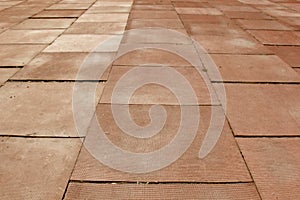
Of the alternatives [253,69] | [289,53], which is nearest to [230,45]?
[289,53]

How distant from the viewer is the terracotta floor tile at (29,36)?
8625mm

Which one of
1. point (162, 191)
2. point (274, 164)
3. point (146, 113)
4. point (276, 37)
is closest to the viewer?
point (162, 191)

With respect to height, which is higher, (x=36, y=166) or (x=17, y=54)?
(x=17, y=54)

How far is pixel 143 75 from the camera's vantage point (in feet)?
20.6

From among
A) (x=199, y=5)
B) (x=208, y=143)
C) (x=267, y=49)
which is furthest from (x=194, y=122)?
(x=199, y=5)

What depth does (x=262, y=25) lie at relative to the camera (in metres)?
10.7

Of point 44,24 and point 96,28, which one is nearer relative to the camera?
point 96,28

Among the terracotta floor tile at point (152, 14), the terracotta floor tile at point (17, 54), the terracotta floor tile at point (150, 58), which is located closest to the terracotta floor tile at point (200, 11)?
the terracotta floor tile at point (152, 14)

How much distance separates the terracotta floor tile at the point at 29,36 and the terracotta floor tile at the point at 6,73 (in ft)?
7.00

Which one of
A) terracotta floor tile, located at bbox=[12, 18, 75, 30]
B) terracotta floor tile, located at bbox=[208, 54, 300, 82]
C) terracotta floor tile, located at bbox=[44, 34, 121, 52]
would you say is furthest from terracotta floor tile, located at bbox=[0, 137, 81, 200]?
terracotta floor tile, located at bbox=[12, 18, 75, 30]

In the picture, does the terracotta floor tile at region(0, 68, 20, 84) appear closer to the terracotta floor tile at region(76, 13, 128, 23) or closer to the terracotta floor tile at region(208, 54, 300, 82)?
the terracotta floor tile at region(208, 54, 300, 82)

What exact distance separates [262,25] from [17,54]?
770 cm

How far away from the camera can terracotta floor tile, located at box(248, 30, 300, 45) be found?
884 cm

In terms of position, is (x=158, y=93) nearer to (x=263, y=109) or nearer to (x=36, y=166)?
(x=263, y=109)
